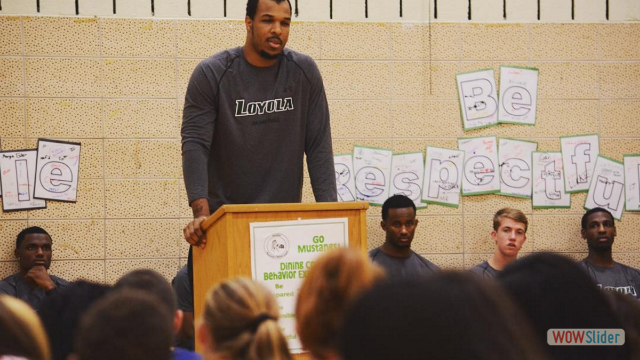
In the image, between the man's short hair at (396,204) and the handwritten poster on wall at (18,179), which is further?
the man's short hair at (396,204)

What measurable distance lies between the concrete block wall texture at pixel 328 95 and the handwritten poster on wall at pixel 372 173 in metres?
0.08

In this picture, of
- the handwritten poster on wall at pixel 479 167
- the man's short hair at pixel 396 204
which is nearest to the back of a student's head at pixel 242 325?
the man's short hair at pixel 396 204

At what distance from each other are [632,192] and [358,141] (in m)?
2.24

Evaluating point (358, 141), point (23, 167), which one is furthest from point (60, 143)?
point (358, 141)

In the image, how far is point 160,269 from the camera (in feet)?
20.5

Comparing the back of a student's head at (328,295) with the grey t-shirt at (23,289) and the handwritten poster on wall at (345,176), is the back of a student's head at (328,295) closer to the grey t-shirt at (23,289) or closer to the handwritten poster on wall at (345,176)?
the grey t-shirt at (23,289)

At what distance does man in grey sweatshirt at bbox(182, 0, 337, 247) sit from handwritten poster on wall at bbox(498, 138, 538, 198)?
10.8ft

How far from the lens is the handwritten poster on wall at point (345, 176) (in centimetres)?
646

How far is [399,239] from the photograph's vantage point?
6.29m

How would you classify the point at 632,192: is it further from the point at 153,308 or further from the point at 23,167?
the point at 153,308

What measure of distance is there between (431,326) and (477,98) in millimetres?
5681

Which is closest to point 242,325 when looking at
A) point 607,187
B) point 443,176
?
point 443,176

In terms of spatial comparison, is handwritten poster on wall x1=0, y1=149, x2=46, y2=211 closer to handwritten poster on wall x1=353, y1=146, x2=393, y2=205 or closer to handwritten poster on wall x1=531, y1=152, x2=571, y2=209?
handwritten poster on wall x1=353, y1=146, x2=393, y2=205

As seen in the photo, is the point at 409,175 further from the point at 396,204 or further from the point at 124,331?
the point at 124,331
